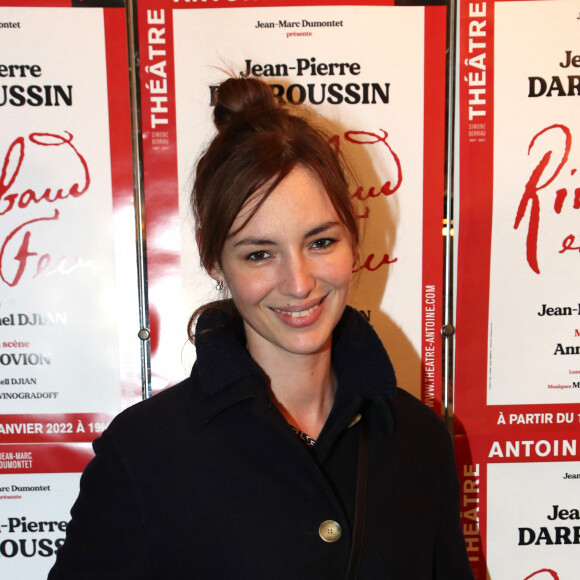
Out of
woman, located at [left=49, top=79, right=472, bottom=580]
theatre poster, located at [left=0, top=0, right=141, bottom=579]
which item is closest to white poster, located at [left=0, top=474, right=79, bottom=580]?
theatre poster, located at [left=0, top=0, right=141, bottom=579]

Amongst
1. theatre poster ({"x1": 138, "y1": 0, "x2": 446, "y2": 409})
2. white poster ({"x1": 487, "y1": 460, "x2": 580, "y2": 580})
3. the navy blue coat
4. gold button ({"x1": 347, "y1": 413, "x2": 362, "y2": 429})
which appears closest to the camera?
the navy blue coat

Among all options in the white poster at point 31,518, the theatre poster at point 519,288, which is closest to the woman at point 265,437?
the theatre poster at point 519,288

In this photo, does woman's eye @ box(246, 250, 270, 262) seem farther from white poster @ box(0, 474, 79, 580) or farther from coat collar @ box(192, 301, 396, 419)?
white poster @ box(0, 474, 79, 580)

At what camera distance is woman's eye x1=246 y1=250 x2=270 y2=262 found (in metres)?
0.91

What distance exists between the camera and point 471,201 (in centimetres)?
146

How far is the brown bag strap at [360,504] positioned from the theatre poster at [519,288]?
0.61 metres

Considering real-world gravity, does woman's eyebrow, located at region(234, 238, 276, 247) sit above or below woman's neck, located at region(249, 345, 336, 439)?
above

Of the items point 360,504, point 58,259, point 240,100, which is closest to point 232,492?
point 360,504

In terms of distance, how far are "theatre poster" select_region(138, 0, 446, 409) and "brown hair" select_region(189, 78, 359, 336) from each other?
442 millimetres

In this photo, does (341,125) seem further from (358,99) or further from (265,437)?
(265,437)

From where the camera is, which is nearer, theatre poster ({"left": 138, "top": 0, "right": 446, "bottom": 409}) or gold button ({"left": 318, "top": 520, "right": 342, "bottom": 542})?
gold button ({"left": 318, "top": 520, "right": 342, "bottom": 542})

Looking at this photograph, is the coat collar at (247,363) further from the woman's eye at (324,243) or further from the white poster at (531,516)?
the white poster at (531,516)

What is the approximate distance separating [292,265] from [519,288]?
0.82 m

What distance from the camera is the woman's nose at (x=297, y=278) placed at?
0.87m
